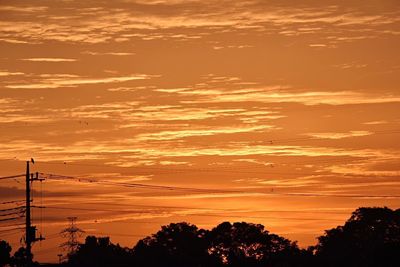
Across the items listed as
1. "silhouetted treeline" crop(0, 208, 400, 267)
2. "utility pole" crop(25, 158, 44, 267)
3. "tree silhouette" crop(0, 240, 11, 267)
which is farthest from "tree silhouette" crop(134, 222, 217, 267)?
"utility pole" crop(25, 158, 44, 267)

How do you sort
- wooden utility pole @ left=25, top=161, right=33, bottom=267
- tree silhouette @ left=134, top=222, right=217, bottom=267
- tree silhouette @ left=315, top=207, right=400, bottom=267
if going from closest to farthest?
wooden utility pole @ left=25, top=161, right=33, bottom=267
tree silhouette @ left=315, top=207, right=400, bottom=267
tree silhouette @ left=134, top=222, right=217, bottom=267

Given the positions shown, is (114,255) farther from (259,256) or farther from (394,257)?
(394,257)

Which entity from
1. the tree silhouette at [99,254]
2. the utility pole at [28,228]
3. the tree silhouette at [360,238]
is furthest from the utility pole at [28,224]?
the tree silhouette at [99,254]

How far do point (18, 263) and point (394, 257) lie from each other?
7214cm

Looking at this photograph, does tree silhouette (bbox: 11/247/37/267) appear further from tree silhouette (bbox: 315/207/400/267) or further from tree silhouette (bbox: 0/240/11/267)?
tree silhouette (bbox: 315/207/400/267)

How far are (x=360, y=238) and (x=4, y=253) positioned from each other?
6344cm

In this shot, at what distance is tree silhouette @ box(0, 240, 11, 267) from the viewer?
159475mm

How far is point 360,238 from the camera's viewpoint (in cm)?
13462

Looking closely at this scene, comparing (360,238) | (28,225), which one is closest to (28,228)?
(28,225)

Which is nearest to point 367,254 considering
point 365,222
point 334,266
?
point 334,266

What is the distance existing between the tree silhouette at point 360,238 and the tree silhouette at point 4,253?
5350 centimetres

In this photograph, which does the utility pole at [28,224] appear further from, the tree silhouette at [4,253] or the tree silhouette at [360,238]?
the tree silhouette at [4,253]

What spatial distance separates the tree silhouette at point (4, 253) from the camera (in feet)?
523

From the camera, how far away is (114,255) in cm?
16725
